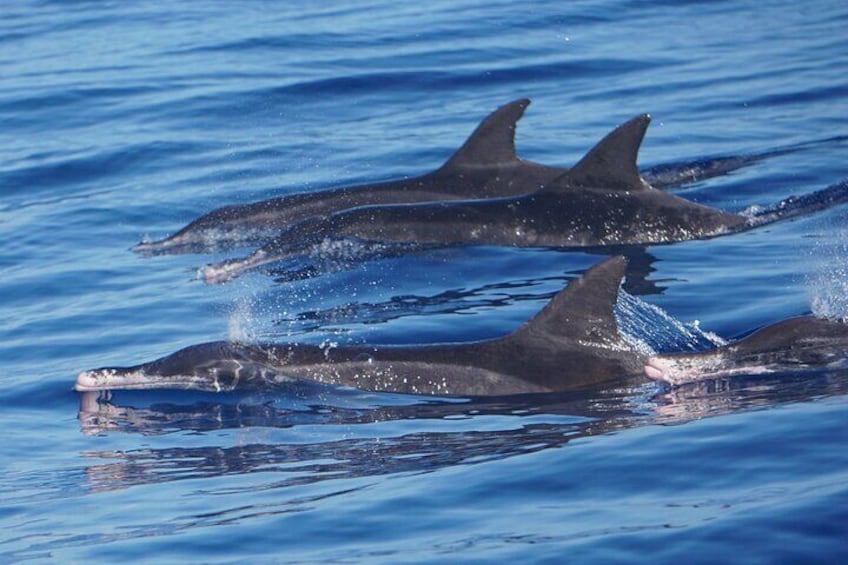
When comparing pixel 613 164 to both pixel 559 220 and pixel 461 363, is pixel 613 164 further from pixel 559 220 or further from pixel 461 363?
pixel 461 363

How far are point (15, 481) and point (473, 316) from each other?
4.30 m

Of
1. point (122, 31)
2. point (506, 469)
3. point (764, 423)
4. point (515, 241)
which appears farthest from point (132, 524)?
point (122, 31)

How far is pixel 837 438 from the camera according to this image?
27.1ft

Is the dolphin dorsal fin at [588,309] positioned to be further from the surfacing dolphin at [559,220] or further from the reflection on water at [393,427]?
the surfacing dolphin at [559,220]

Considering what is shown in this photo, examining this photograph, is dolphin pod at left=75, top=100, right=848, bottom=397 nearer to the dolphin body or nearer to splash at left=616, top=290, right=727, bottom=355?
the dolphin body

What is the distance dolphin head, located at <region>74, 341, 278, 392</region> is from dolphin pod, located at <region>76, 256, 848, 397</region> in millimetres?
22

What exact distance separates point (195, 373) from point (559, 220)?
5.21 metres

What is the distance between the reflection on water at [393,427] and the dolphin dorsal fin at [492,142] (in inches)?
243

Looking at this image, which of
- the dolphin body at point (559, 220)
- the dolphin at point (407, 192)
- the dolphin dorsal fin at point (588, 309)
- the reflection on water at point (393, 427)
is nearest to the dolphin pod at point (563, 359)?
the dolphin dorsal fin at point (588, 309)

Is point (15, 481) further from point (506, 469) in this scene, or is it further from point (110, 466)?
point (506, 469)

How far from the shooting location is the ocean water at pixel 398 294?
7754 millimetres

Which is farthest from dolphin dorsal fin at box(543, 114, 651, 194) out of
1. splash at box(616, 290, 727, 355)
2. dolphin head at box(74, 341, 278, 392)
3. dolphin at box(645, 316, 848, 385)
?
dolphin head at box(74, 341, 278, 392)

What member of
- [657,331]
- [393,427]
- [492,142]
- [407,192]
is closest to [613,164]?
[492,142]

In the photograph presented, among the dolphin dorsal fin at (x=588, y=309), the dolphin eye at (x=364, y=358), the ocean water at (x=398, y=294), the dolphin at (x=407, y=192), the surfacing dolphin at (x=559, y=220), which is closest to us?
the ocean water at (x=398, y=294)
